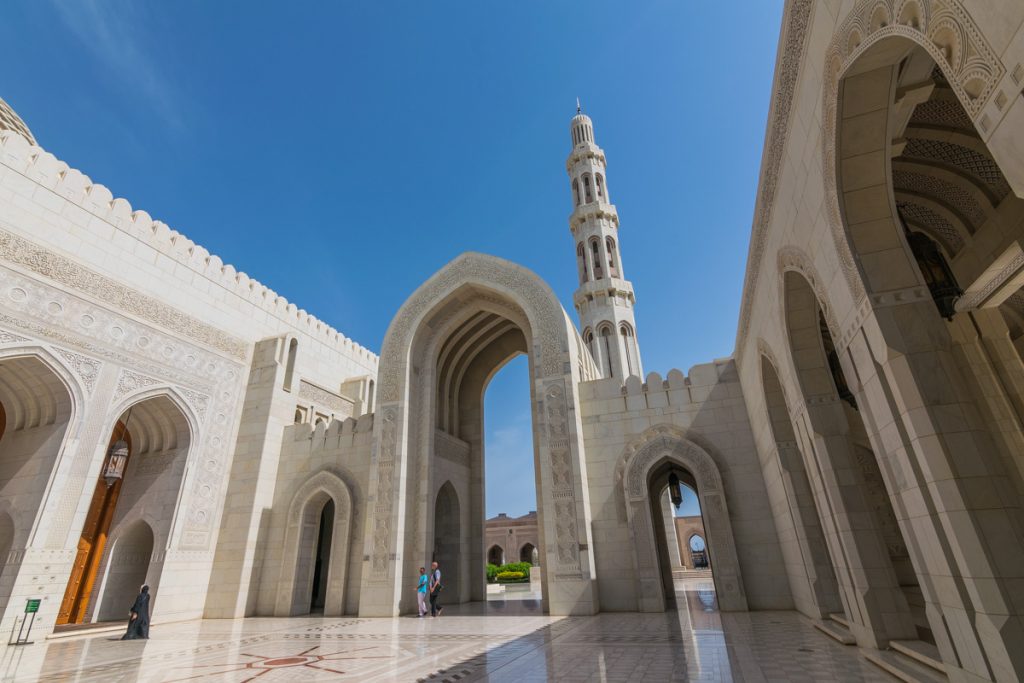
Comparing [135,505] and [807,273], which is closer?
[807,273]

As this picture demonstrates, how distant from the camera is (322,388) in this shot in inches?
578

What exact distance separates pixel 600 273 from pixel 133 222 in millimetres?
14745

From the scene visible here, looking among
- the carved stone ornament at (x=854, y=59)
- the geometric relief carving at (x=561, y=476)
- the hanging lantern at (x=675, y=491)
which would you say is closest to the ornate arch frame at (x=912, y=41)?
the carved stone ornament at (x=854, y=59)

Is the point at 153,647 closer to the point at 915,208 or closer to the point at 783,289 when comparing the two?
the point at 783,289

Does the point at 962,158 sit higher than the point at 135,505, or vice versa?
A: the point at 962,158

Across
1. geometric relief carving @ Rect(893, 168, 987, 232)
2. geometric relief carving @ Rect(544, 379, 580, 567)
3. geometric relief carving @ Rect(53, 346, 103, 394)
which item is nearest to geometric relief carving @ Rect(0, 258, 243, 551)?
geometric relief carving @ Rect(53, 346, 103, 394)

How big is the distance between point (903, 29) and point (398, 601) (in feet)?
34.2

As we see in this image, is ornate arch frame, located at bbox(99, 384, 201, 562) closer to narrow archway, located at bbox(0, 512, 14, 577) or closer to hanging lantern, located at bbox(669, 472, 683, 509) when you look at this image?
narrow archway, located at bbox(0, 512, 14, 577)

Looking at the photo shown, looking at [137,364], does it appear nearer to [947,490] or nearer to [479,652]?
[479,652]

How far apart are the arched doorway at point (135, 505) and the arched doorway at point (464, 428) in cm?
415

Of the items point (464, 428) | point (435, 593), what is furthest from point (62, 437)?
point (464, 428)

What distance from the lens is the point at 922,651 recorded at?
164 inches

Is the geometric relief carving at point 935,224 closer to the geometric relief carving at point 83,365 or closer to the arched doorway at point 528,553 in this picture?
the geometric relief carving at point 83,365

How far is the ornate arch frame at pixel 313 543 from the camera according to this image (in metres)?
10.5
